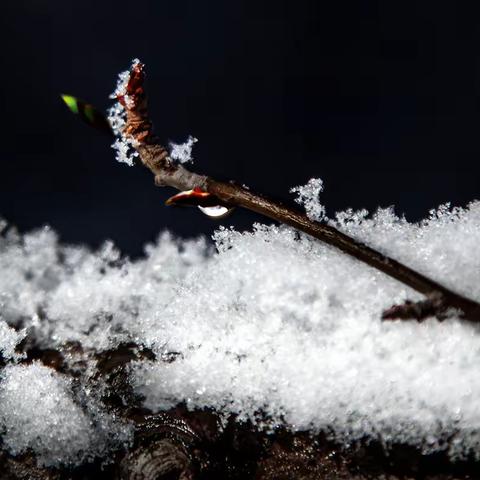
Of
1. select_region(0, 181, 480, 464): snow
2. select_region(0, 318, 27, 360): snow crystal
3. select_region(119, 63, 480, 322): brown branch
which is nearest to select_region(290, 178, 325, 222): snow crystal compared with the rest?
select_region(0, 181, 480, 464): snow

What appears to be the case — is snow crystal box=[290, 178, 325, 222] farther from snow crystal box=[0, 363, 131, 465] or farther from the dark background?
snow crystal box=[0, 363, 131, 465]

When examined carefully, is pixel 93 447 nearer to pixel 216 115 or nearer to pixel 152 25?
pixel 216 115

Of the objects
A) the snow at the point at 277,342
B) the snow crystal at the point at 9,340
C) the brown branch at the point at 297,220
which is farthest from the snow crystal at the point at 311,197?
the snow crystal at the point at 9,340

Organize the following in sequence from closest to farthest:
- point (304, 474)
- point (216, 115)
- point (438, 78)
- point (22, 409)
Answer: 1. point (304, 474)
2. point (22, 409)
3. point (438, 78)
4. point (216, 115)

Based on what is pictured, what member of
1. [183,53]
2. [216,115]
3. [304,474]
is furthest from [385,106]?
[304,474]

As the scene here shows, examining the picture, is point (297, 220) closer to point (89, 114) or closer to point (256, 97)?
point (89, 114)

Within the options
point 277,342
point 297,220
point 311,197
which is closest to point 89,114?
point 297,220
